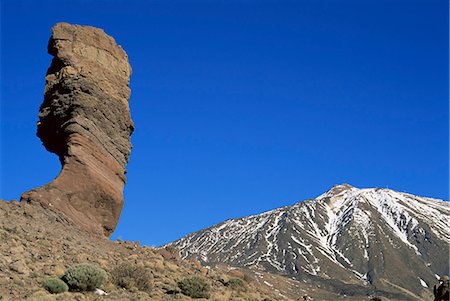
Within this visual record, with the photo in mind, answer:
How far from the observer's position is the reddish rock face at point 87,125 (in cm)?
2922

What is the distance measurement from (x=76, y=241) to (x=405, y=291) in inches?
5827

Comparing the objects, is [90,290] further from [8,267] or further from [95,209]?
[95,209]

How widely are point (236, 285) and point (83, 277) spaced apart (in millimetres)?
9533

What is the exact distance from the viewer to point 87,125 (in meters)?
31.8

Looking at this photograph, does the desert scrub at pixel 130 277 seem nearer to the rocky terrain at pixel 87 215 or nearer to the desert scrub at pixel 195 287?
the rocky terrain at pixel 87 215

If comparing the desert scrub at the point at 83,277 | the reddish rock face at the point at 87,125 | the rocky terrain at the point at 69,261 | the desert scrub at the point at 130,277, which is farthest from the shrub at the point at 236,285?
the desert scrub at the point at 83,277

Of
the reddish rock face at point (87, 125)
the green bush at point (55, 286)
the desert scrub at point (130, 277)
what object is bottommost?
the green bush at point (55, 286)

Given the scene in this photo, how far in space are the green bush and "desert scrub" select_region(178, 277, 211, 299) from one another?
542 cm

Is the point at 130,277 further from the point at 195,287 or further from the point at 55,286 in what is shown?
the point at 55,286

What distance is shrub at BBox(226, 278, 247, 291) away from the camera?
27172 millimetres

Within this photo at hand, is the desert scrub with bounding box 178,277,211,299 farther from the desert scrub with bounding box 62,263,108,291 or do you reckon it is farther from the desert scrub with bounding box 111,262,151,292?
the desert scrub with bounding box 62,263,108,291

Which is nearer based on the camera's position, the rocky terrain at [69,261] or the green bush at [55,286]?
the green bush at [55,286]

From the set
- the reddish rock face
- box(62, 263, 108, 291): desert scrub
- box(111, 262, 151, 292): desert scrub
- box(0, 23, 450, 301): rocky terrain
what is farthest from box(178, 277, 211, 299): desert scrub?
the reddish rock face

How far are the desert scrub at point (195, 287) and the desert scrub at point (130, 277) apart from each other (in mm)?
1503
